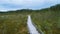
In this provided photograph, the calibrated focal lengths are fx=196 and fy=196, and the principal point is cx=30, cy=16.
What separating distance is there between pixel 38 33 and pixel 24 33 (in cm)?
166

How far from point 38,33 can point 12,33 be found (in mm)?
2456

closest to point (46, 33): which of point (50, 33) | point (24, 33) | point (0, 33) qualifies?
point (50, 33)

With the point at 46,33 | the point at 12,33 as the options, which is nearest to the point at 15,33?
the point at 12,33

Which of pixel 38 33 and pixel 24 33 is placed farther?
pixel 24 33

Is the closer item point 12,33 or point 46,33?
point 46,33

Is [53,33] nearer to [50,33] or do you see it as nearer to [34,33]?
[50,33]

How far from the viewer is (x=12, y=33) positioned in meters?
17.5

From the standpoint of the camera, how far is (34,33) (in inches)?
659

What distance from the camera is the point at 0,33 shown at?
1689 cm

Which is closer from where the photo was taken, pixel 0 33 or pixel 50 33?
pixel 50 33

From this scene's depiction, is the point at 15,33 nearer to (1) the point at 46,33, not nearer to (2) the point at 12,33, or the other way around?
(2) the point at 12,33

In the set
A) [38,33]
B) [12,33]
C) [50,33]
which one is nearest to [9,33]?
[12,33]

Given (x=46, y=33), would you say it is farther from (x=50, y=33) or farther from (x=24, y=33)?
(x=24, y=33)

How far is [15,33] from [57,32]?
3777 millimetres
